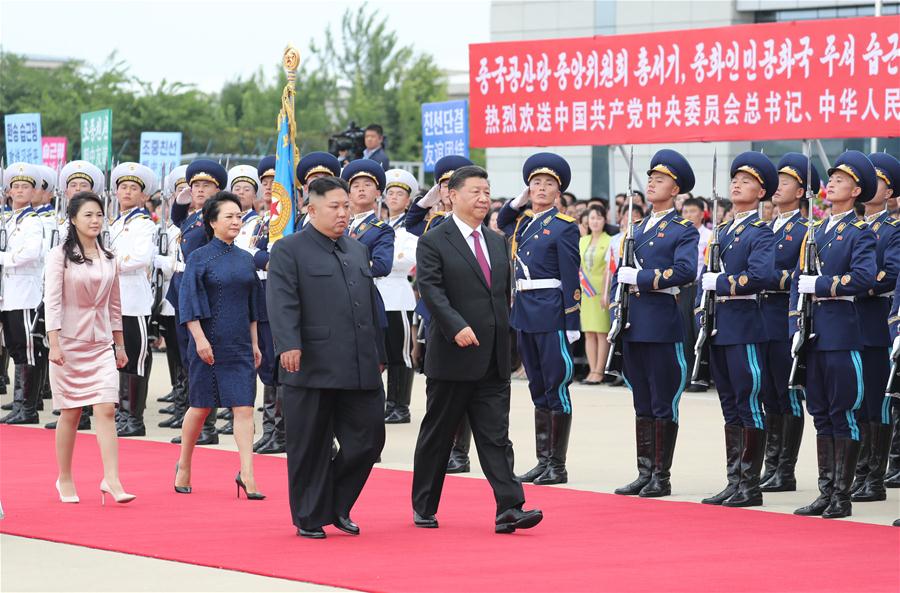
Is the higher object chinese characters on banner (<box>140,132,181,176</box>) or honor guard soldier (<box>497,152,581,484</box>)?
chinese characters on banner (<box>140,132,181,176</box>)

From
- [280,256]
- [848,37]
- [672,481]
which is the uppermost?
[848,37]

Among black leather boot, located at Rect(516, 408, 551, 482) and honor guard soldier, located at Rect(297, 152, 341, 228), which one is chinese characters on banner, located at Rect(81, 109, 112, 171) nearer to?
honor guard soldier, located at Rect(297, 152, 341, 228)

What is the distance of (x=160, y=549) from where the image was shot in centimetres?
743

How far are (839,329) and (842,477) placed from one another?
0.81 metres

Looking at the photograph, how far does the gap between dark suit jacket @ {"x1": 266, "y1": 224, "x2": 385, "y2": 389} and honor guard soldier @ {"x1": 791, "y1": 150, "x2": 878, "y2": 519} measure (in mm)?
2525

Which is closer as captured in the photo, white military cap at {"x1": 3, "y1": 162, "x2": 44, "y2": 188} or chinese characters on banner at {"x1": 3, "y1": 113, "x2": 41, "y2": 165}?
white military cap at {"x1": 3, "y1": 162, "x2": 44, "y2": 188}

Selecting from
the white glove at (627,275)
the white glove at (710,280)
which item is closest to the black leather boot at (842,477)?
the white glove at (710,280)

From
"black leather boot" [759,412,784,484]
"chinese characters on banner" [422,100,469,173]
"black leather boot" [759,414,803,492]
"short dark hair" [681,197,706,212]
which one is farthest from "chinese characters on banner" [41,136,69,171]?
"black leather boot" [759,414,803,492]

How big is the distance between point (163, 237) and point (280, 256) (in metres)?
5.13

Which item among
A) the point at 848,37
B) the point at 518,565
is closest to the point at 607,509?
the point at 518,565

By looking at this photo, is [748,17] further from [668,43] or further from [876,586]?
[876,586]

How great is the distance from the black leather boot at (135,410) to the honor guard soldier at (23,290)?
117cm

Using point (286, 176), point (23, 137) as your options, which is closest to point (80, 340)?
point (286, 176)

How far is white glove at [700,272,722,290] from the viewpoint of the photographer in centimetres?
922
